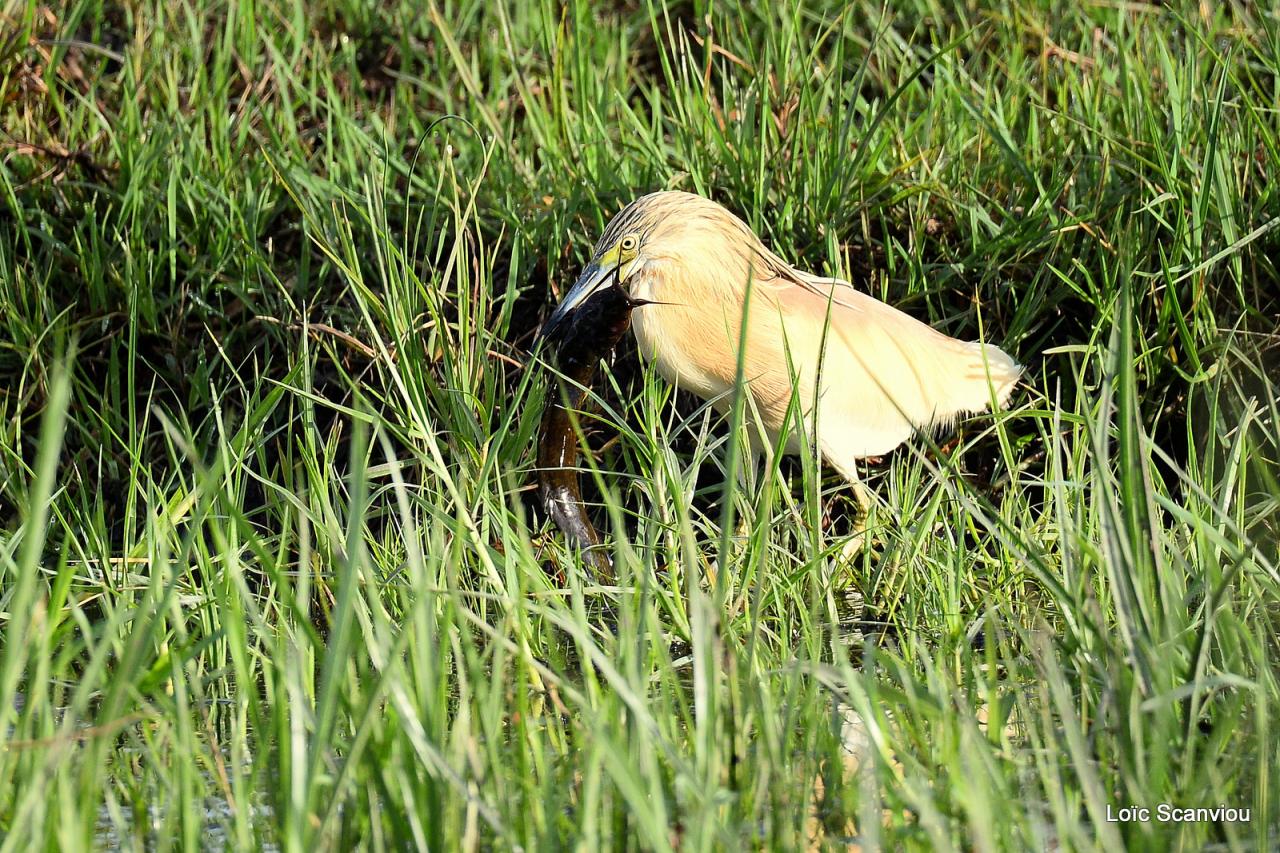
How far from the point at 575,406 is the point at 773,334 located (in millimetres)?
513

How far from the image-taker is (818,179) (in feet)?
12.3

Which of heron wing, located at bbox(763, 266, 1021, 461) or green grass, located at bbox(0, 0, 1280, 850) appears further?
heron wing, located at bbox(763, 266, 1021, 461)

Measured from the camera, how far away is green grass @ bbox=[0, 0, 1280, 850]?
5.54ft

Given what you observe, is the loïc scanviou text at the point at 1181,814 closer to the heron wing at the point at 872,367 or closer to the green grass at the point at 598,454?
the green grass at the point at 598,454

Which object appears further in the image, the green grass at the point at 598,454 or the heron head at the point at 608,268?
the heron head at the point at 608,268

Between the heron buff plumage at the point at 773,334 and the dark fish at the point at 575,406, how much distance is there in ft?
0.17

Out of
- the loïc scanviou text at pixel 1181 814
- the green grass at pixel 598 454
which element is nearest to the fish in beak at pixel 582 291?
the green grass at pixel 598 454

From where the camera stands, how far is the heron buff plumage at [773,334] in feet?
11.4

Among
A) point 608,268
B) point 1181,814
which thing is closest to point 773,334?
point 608,268

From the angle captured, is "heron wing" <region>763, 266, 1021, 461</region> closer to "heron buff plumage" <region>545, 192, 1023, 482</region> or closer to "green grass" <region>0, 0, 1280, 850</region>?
"heron buff plumage" <region>545, 192, 1023, 482</region>

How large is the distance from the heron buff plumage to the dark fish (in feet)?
0.17

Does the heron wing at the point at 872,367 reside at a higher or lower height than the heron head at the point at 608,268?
lower

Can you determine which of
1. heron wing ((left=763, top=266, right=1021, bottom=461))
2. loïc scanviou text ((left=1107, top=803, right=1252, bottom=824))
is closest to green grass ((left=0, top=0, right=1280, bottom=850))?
loïc scanviou text ((left=1107, top=803, right=1252, bottom=824))

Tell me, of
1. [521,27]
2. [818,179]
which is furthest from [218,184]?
[818,179]
